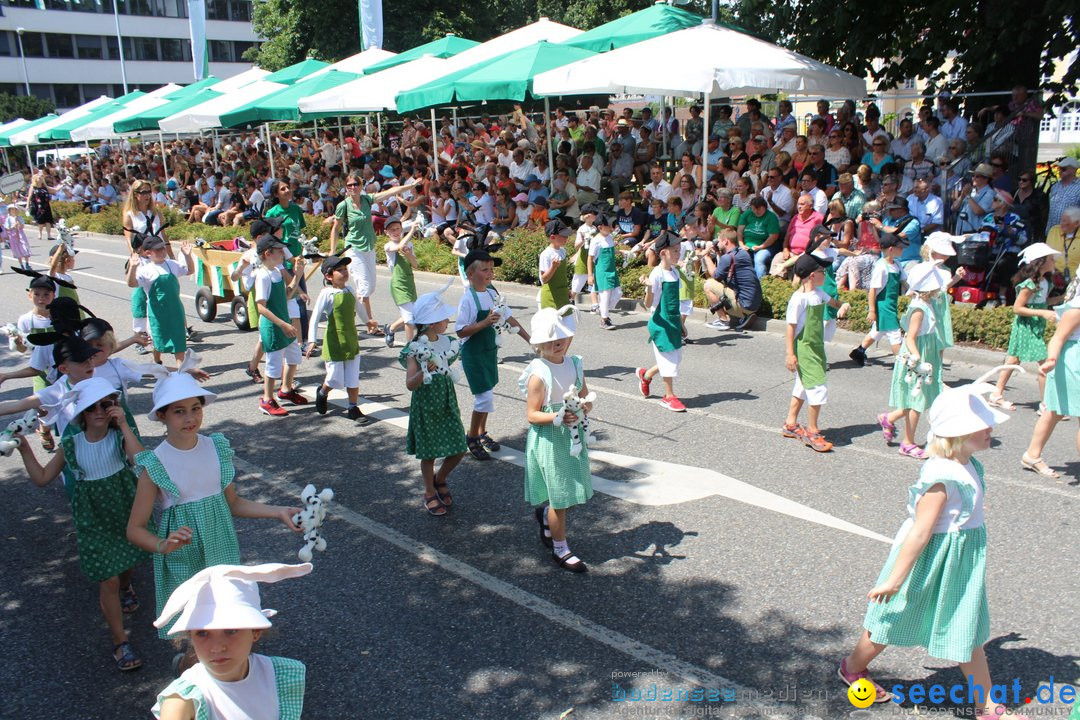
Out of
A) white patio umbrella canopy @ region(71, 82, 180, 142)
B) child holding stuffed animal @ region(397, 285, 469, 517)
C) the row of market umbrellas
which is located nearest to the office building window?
white patio umbrella canopy @ region(71, 82, 180, 142)

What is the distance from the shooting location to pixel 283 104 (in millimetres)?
20828

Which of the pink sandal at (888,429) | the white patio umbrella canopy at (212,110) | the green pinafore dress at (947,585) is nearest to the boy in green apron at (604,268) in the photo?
the pink sandal at (888,429)

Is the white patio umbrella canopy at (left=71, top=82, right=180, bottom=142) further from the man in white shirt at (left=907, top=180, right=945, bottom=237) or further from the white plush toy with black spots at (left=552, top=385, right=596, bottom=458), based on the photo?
the white plush toy with black spots at (left=552, top=385, right=596, bottom=458)

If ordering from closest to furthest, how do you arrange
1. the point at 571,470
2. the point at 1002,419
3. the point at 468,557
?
the point at 1002,419 < the point at 571,470 < the point at 468,557

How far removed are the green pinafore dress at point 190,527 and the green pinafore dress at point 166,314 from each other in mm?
5270

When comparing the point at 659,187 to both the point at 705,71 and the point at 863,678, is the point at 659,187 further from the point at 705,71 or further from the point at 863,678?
the point at 863,678

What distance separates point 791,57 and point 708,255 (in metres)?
3.36

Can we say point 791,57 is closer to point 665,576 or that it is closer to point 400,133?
point 665,576

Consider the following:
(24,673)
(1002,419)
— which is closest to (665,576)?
(1002,419)

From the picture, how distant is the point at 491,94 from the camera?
15578 millimetres

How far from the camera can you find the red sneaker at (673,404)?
→ 28.5ft

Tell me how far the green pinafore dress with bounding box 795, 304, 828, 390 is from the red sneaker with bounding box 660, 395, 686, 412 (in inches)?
58.0

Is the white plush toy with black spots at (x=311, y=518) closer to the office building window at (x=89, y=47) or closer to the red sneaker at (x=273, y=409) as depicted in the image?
the red sneaker at (x=273, y=409)

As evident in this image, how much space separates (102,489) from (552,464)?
2.56 metres
